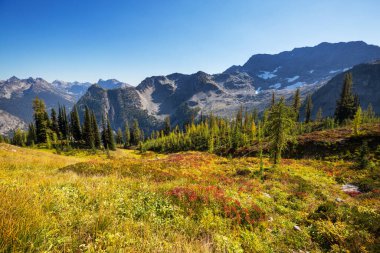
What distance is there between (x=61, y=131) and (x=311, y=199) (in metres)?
94.5

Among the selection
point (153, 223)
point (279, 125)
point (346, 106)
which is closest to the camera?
point (153, 223)

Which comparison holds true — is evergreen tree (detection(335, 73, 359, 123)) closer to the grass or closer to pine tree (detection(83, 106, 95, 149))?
the grass

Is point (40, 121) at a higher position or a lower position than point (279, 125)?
lower

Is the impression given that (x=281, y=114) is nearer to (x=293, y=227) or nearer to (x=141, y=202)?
A: (x=293, y=227)

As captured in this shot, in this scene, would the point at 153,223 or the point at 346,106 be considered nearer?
the point at 153,223

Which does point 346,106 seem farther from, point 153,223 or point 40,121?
point 40,121

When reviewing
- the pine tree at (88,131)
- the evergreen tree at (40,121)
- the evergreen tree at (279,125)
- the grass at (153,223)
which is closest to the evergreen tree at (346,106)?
→ the evergreen tree at (279,125)

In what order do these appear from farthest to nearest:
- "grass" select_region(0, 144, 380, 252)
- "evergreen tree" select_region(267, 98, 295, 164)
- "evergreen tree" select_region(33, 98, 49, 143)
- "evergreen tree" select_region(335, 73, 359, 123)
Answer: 1. "evergreen tree" select_region(335, 73, 359, 123)
2. "evergreen tree" select_region(33, 98, 49, 143)
3. "evergreen tree" select_region(267, 98, 295, 164)
4. "grass" select_region(0, 144, 380, 252)

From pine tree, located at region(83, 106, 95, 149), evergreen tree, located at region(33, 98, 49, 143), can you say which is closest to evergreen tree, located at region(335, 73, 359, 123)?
pine tree, located at region(83, 106, 95, 149)

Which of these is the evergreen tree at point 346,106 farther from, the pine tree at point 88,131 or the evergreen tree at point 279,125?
the pine tree at point 88,131

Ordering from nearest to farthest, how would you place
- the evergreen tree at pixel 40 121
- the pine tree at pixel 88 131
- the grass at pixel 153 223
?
the grass at pixel 153 223, the evergreen tree at pixel 40 121, the pine tree at pixel 88 131

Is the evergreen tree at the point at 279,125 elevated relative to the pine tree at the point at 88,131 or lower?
elevated

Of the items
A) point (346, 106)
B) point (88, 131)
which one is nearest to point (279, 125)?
point (88, 131)

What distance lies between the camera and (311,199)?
13164 millimetres
